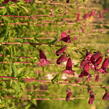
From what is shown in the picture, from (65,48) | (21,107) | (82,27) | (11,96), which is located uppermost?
(65,48)

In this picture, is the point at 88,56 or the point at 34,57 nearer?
the point at 88,56

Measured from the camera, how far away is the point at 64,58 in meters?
1.75

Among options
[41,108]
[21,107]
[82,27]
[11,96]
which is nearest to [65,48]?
[11,96]

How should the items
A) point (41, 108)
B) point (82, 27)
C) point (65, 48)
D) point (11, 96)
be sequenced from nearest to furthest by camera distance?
point (65, 48) → point (11, 96) → point (82, 27) → point (41, 108)

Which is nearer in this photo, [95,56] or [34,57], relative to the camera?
[95,56]

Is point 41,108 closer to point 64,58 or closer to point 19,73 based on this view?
point 19,73

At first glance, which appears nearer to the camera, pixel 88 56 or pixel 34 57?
pixel 88 56

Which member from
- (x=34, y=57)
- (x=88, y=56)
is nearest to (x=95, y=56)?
(x=88, y=56)

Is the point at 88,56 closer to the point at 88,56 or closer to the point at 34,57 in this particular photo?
the point at 88,56

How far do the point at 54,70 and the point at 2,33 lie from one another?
0.91 meters

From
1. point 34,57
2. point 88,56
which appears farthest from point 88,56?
point 34,57

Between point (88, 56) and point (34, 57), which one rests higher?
point (88, 56)

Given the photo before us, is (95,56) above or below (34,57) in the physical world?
above

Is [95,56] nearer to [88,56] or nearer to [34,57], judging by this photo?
[88,56]
